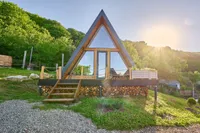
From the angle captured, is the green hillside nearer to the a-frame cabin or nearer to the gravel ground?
the a-frame cabin

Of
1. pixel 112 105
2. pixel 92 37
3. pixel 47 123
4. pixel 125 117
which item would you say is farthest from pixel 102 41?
pixel 47 123

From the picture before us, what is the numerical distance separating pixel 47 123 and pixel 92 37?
296 inches

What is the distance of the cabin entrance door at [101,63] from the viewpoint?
10.9m

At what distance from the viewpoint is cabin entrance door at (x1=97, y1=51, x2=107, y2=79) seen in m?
10.9

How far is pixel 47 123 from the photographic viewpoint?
446 centimetres

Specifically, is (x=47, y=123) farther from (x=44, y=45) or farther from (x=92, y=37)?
(x=44, y=45)

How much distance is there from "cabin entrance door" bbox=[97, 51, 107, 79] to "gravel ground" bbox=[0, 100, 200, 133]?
18.4ft

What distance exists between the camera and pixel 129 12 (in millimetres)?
13008

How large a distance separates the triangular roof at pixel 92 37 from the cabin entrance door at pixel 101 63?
1204 mm

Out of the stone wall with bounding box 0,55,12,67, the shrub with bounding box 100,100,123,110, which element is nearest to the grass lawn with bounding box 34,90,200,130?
the shrub with bounding box 100,100,123,110

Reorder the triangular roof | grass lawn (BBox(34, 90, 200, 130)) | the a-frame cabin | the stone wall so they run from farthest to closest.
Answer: the stone wall
the a-frame cabin
the triangular roof
grass lawn (BBox(34, 90, 200, 130))

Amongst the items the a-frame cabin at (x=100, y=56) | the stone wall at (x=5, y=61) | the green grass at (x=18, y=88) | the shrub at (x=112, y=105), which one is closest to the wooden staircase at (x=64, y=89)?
the a-frame cabin at (x=100, y=56)

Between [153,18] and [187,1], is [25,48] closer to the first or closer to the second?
[153,18]

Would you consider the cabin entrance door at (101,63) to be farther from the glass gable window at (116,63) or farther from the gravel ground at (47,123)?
the gravel ground at (47,123)
